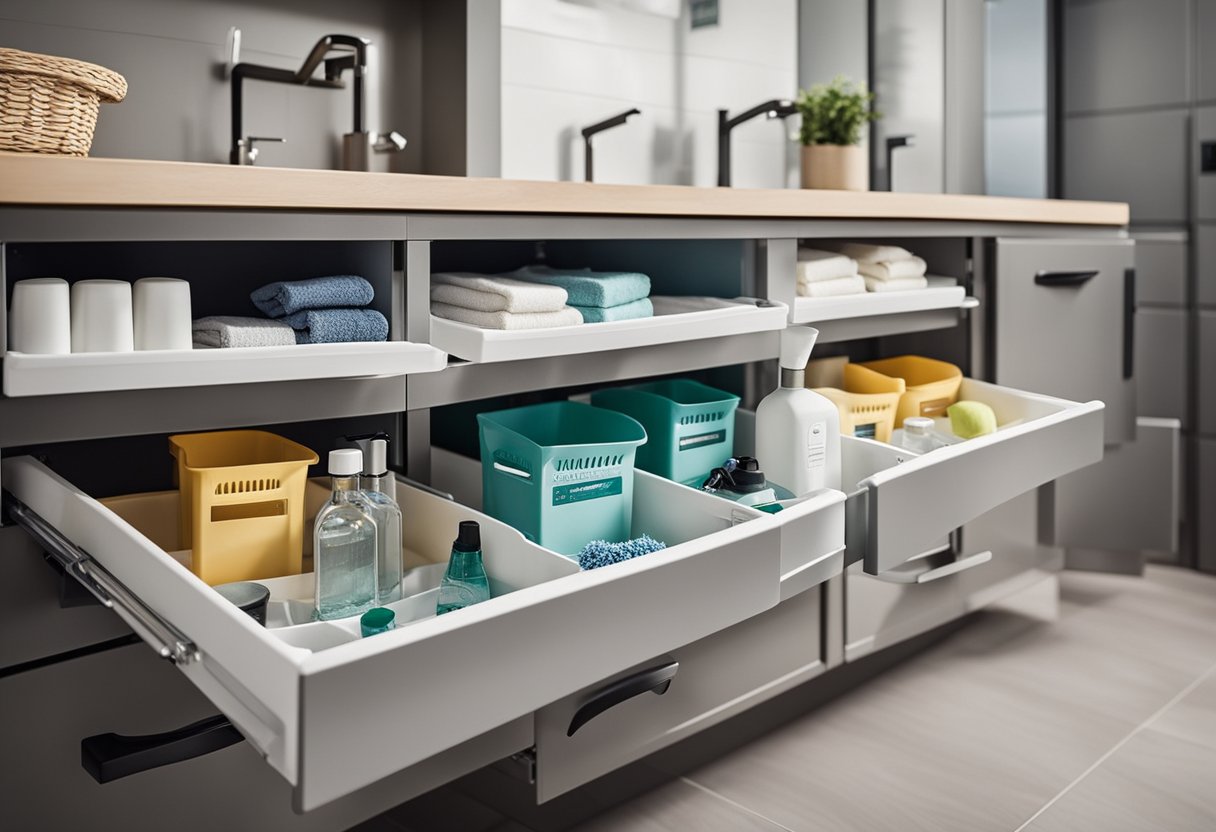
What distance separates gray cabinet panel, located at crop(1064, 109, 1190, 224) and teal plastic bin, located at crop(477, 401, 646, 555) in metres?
2.12

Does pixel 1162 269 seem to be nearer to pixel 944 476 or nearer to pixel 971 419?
pixel 971 419

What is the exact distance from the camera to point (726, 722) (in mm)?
1869

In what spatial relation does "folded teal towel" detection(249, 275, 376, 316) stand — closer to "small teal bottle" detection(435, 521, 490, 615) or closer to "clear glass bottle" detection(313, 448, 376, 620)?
"clear glass bottle" detection(313, 448, 376, 620)

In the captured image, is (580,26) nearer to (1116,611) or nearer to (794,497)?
(794,497)

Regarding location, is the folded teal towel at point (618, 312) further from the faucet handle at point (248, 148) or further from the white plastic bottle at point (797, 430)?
the faucet handle at point (248, 148)

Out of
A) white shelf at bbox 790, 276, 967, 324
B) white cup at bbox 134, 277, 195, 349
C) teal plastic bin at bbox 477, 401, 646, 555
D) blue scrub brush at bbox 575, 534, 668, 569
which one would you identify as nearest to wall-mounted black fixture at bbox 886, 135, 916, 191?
white shelf at bbox 790, 276, 967, 324

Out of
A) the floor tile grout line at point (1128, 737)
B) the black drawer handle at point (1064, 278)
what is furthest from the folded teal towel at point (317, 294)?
the black drawer handle at point (1064, 278)

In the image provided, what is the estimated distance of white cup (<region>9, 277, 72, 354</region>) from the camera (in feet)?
3.29

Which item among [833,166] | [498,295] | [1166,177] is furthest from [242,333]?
[1166,177]

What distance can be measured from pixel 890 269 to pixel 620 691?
1.03m

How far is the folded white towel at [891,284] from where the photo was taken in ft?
6.39

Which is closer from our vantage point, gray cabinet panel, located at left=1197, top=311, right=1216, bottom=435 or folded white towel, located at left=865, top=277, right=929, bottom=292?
folded white towel, located at left=865, top=277, right=929, bottom=292

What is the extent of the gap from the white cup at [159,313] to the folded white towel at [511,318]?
1.16ft

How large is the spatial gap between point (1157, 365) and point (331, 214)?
2453mm
